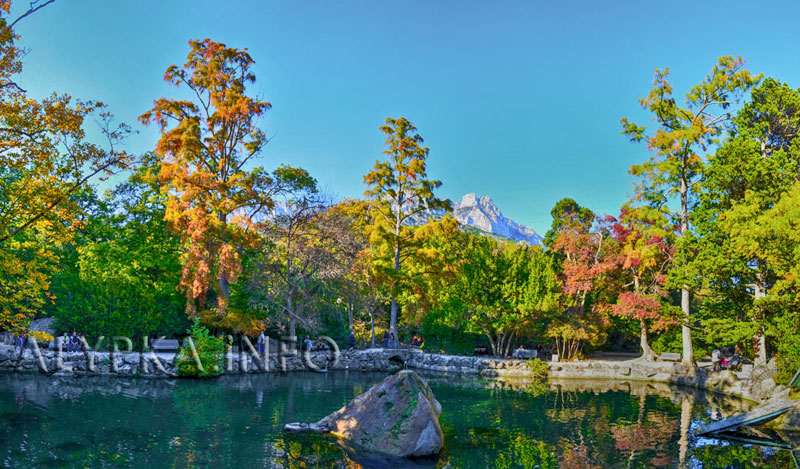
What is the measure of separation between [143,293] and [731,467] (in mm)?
25469

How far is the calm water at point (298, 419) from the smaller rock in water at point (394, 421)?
516 millimetres

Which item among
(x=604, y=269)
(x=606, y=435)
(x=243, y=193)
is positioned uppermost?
(x=243, y=193)

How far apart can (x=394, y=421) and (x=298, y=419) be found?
12.8ft

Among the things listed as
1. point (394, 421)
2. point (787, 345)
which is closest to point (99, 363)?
point (394, 421)

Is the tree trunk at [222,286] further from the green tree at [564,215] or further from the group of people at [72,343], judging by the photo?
the green tree at [564,215]

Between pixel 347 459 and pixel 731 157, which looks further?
pixel 731 157

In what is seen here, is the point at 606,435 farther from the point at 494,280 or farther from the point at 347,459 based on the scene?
the point at 494,280

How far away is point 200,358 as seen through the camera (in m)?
21.9

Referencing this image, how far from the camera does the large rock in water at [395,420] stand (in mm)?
11195

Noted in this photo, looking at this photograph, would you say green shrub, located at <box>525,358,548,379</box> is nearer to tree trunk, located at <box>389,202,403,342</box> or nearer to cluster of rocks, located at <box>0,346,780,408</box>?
cluster of rocks, located at <box>0,346,780,408</box>

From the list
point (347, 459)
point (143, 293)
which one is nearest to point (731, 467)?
point (347, 459)

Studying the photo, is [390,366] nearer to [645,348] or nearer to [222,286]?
[222,286]

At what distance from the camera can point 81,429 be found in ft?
40.1

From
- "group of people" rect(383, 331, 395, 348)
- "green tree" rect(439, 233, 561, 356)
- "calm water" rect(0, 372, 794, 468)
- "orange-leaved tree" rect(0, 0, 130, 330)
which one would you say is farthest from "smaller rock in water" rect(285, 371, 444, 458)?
"group of people" rect(383, 331, 395, 348)
